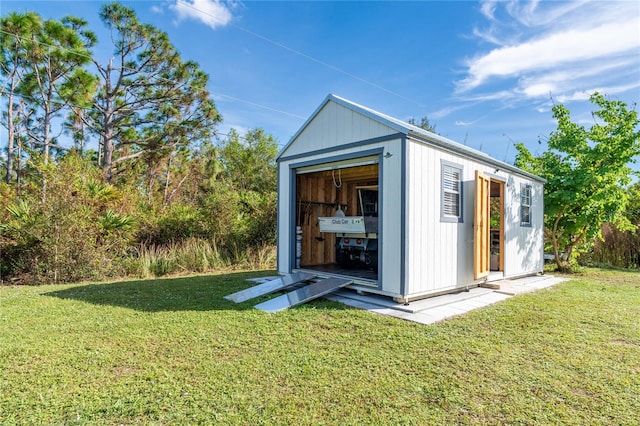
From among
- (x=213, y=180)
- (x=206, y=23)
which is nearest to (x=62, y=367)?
(x=206, y=23)

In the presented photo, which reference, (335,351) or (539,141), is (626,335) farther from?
(539,141)

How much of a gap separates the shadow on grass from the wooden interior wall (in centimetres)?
176

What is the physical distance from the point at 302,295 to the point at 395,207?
2.06 meters

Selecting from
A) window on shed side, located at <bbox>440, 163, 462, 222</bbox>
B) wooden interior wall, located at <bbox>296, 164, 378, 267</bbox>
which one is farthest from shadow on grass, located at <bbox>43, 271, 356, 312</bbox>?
window on shed side, located at <bbox>440, 163, 462, 222</bbox>

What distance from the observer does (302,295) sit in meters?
5.63

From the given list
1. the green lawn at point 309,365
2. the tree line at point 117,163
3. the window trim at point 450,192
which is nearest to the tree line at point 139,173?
the tree line at point 117,163

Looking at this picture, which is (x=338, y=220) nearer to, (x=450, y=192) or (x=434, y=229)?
(x=434, y=229)

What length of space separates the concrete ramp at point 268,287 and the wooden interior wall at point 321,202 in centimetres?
119

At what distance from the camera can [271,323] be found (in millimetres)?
4418

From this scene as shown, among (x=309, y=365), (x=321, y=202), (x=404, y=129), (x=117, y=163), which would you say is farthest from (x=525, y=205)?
(x=117, y=163)

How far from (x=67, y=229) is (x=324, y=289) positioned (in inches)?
237

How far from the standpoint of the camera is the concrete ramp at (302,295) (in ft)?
17.0

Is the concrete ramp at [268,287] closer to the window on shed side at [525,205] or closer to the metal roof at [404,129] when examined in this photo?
the metal roof at [404,129]

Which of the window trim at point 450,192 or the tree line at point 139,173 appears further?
the tree line at point 139,173
